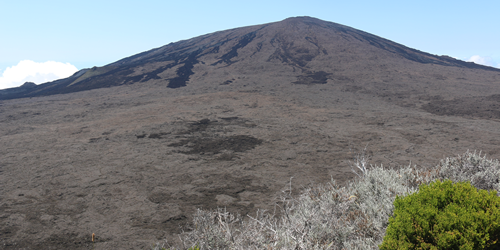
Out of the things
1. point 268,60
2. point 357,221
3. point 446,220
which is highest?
point 268,60

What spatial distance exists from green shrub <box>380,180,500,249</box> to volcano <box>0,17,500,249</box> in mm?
2707

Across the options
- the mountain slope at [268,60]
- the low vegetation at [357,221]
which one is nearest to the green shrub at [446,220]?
the low vegetation at [357,221]

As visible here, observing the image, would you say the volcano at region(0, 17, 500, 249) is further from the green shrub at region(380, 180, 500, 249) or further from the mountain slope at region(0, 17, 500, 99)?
the green shrub at region(380, 180, 500, 249)

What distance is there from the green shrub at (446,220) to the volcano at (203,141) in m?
2.71

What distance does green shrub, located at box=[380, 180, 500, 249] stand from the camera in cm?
214

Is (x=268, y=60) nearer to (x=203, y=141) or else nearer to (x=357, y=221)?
(x=203, y=141)

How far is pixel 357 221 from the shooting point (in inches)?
124

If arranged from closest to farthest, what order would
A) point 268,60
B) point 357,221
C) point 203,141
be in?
point 357,221 < point 203,141 < point 268,60

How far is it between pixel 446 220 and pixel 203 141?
23.6ft

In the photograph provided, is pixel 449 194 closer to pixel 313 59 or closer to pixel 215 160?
pixel 215 160

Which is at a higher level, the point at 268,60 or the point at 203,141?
the point at 268,60

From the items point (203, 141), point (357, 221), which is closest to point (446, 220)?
point (357, 221)

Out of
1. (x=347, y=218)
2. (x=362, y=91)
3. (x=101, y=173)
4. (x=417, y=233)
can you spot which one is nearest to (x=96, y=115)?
(x=101, y=173)

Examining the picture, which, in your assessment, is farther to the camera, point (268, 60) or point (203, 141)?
point (268, 60)
